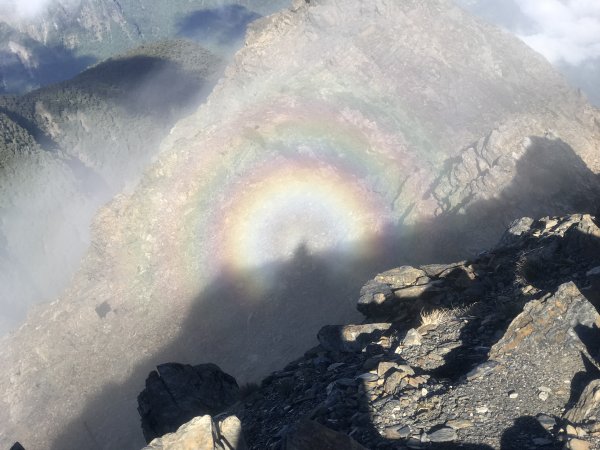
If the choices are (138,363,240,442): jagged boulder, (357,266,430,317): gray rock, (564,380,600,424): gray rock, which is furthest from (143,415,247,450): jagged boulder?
(357,266,430,317): gray rock

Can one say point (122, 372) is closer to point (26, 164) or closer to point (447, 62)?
point (447, 62)

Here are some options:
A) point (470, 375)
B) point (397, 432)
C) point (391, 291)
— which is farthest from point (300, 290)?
point (397, 432)

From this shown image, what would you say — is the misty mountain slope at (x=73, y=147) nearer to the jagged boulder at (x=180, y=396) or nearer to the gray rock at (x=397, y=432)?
the jagged boulder at (x=180, y=396)

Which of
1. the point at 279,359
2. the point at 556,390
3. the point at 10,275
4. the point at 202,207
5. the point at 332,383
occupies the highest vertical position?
the point at 556,390

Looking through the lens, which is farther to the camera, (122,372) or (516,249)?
(122,372)

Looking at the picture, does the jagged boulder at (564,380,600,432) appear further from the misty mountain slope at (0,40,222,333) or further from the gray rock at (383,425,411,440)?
the misty mountain slope at (0,40,222,333)

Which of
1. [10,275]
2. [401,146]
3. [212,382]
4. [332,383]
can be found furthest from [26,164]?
[332,383]
